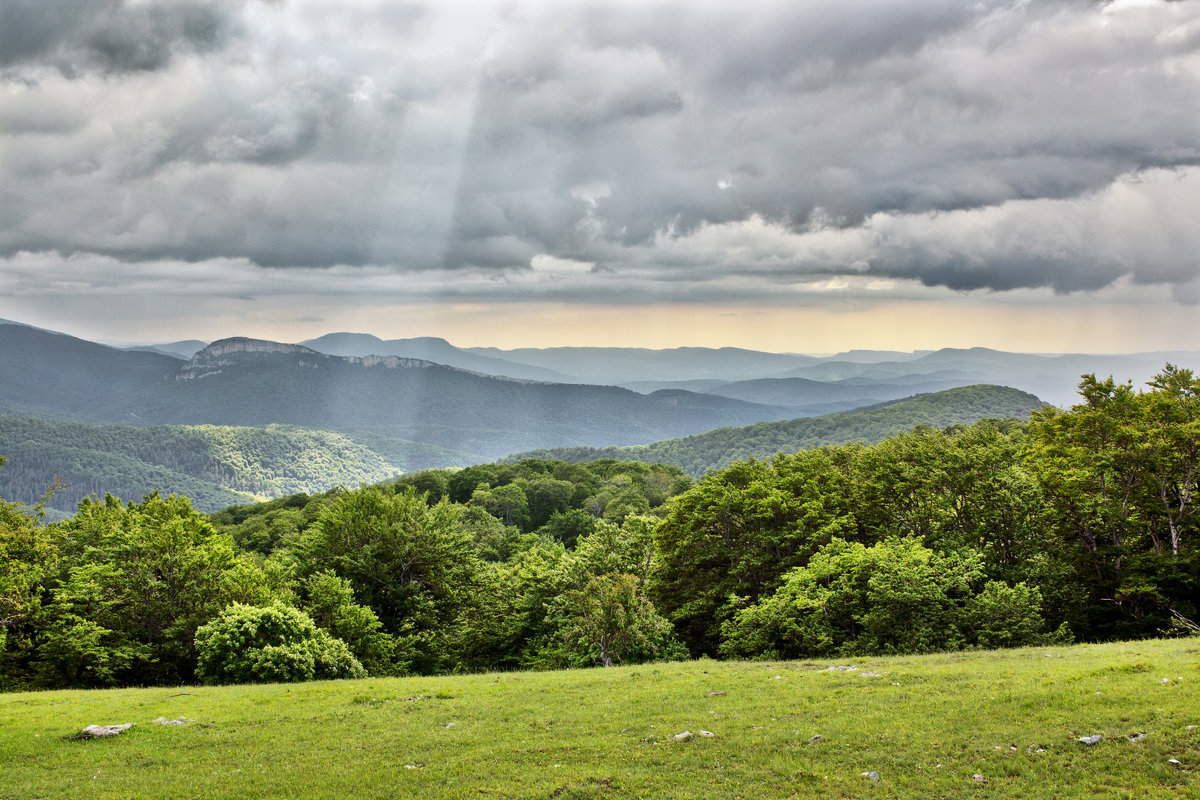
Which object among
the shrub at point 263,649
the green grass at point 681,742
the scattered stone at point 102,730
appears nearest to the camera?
the green grass at point 681,742

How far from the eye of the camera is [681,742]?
16.4 metres

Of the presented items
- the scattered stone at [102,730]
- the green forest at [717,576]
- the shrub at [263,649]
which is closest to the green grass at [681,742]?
the scattered stone at [102,730]

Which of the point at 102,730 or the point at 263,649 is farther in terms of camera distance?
the point at 263,649

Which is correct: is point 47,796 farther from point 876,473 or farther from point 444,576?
point 876,473

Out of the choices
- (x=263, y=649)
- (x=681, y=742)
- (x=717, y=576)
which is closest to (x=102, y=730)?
(x=263, y=649)

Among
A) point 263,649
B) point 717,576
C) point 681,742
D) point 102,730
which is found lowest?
point 263,649

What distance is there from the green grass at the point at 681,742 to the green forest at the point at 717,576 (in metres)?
6.64

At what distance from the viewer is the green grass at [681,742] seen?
43.5 feet

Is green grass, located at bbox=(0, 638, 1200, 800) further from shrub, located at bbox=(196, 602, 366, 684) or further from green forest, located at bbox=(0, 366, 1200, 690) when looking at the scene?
green forest, located at bbox=(0, 366, 1200, 690)

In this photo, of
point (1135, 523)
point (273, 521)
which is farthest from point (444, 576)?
point (273, 521)

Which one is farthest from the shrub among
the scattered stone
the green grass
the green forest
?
the scattered stone

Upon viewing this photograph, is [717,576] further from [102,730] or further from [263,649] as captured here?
[102,730]

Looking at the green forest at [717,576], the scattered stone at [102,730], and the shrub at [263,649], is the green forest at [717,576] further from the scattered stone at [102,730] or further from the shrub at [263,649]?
the scattered stone at [102,730]

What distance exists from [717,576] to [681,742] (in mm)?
24810
